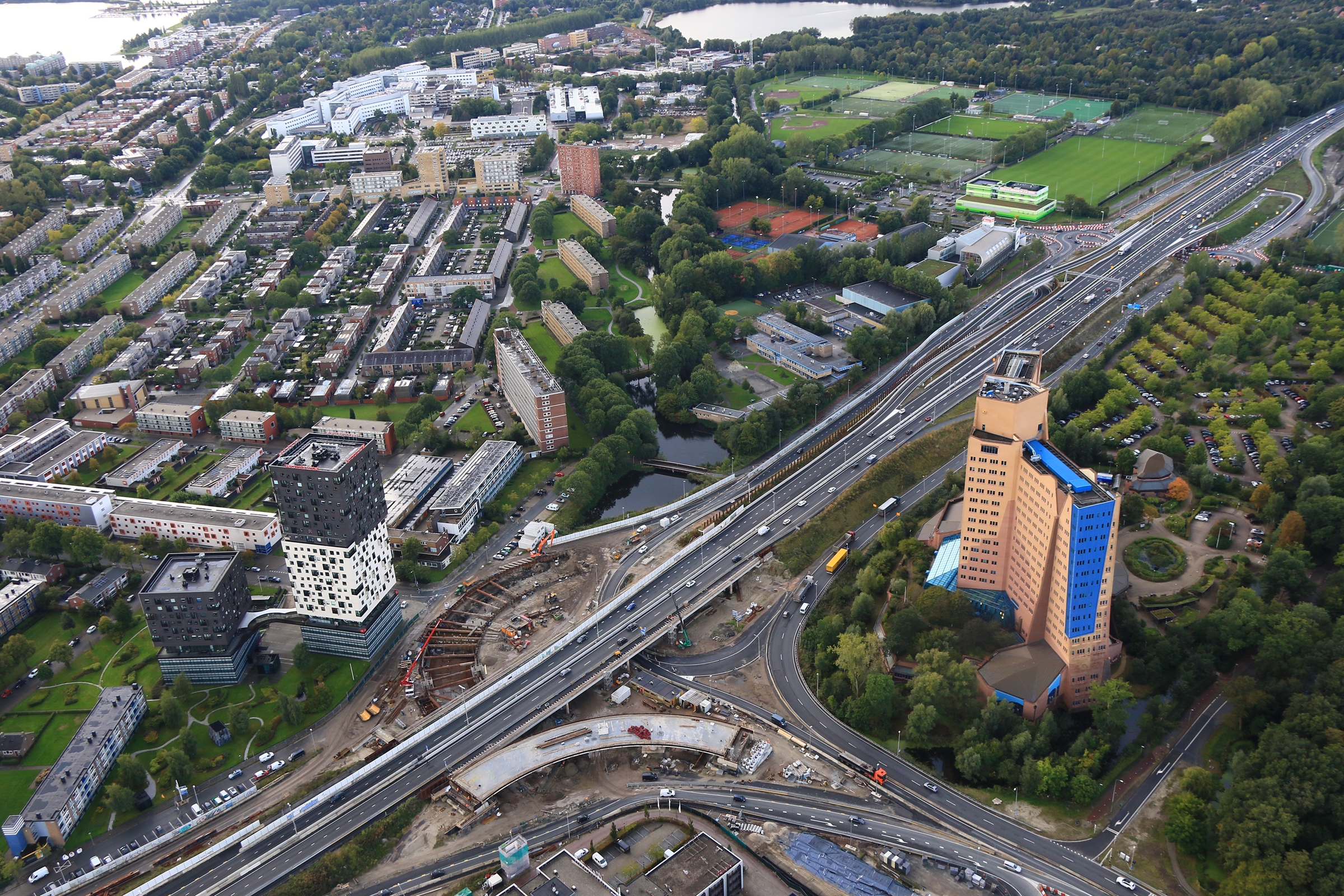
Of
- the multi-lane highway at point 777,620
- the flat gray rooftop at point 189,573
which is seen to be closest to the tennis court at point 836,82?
the multi-lane highway at point 777,620

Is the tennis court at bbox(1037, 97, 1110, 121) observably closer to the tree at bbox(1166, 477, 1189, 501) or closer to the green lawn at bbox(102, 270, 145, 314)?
the tree at bbox(1166, 477, 1189, 501)

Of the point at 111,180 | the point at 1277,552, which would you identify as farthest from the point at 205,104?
the point at 1277,552

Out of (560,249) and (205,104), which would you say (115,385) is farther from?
(205,104)

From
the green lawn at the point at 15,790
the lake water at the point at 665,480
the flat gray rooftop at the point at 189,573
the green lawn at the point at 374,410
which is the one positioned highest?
A: the flat gray rooftop at the point at 189,573

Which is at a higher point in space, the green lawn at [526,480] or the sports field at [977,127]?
the sports field at [977,127]

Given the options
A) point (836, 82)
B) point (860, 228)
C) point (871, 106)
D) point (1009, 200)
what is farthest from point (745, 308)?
point (836, 82)

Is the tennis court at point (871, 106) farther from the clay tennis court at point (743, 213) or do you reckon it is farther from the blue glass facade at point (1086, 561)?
the blue glass facade at point (1086, 561)

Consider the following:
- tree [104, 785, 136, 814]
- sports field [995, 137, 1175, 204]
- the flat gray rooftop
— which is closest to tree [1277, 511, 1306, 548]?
the flat gray rooftop
